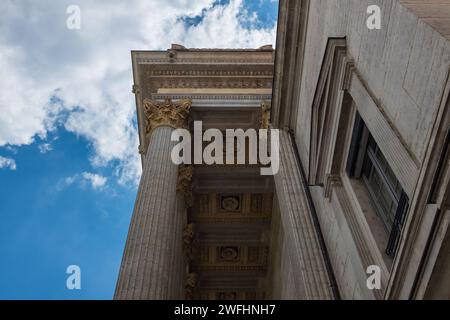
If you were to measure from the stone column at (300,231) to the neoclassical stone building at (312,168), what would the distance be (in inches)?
1.7

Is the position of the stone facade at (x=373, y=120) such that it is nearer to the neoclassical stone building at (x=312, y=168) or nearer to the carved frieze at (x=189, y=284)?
the neoclassical stone building at (x=312, y=168)

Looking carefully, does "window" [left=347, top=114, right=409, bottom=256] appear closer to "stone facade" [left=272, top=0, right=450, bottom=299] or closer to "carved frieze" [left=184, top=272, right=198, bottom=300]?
"stone facade" [left=272, top=0, right=450, bottom=299]

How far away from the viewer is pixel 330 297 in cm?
1175

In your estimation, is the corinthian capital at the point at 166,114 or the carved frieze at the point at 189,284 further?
the carved frieze at the point at 189,284

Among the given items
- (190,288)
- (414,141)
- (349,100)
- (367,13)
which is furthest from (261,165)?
(414,141)

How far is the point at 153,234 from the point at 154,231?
0.14 metres

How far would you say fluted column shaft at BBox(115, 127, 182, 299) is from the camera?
39.1 ft

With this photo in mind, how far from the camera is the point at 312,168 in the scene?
14.6 meters

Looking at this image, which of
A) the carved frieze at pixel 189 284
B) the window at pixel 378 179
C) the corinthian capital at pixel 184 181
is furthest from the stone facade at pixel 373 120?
the carved frieze at pixel 189 284

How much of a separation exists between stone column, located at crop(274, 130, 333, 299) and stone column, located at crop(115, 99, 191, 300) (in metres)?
3.66

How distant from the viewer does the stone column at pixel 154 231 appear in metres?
12.0

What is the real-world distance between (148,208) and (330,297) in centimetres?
602
